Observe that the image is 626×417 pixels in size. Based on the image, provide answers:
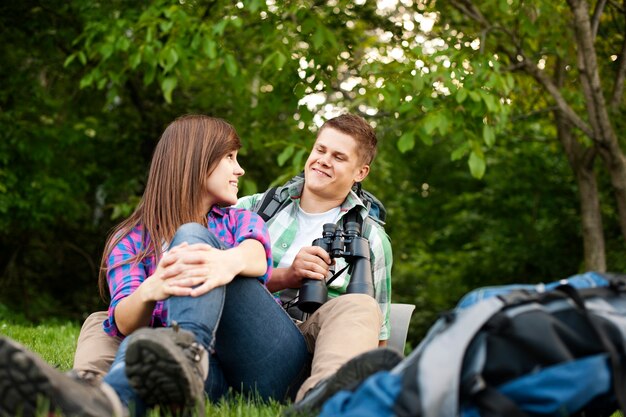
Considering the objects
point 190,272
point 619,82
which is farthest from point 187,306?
point 619,82

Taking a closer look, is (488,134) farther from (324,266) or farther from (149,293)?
(149,293)

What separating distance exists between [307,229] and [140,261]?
3.28ft

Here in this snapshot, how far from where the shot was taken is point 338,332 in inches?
119

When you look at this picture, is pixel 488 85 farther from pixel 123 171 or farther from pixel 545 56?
pixel 123 171

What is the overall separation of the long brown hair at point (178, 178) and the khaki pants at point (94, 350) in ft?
0.81

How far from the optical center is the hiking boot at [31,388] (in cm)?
211

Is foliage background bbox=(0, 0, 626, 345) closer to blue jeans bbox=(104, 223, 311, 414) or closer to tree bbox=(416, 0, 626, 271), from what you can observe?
tree bbox=(416, 0, 626, 271)

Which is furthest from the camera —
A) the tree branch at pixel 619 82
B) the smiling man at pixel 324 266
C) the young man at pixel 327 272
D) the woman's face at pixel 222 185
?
the tree branch at pixel 619 82

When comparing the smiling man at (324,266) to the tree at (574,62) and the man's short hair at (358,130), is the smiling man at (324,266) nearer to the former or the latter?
the man's short hair at (358,130)

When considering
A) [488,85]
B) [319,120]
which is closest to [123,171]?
[319,120]

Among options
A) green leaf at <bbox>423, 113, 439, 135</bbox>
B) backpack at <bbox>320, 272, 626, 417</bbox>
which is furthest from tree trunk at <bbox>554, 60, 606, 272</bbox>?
backpack at <bbox>320, 272, 626, 417</bbox>

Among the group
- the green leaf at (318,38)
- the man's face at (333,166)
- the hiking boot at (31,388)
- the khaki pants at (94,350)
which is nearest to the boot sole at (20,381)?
the hiking boot at (31,388)

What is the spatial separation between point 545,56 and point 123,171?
522 cm

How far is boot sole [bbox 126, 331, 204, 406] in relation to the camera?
2.33 metres
